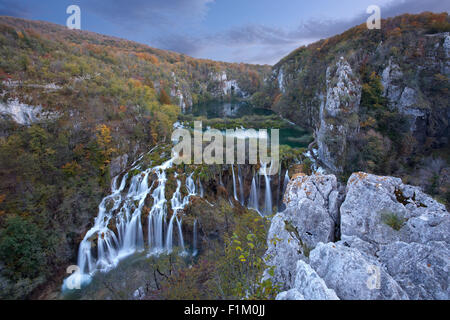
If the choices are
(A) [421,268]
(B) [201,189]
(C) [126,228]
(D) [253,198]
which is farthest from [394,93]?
(C) [126,228]

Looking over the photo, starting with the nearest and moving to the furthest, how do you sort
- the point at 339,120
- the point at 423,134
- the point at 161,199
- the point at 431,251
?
the point at 431,251
the point at 161,199
the point at 423,134
the point at 339,120

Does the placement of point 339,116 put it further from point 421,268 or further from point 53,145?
point 53,145

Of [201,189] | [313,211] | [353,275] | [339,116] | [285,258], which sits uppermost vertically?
[339,116]

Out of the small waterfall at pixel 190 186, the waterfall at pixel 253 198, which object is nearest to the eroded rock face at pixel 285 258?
the small waterfall at pixel 190 186

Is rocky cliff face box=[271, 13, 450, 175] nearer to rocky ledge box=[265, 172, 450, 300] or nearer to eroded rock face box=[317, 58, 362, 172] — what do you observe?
eroded rock face box=[317, 58, 362, 172]

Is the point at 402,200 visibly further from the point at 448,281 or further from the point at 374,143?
the point at 374,143

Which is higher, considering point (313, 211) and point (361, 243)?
point (313, 211)
